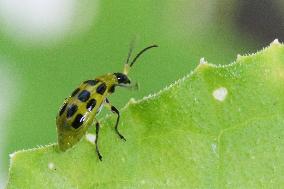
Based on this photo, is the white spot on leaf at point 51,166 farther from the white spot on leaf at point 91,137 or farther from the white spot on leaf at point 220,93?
the white spot on leaf at point 220,93

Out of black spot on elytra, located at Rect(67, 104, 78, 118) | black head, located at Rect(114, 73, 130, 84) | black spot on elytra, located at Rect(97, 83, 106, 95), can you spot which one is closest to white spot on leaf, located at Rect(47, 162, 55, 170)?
black spot on elytra, located at Rect(67, 104, 78, 118)

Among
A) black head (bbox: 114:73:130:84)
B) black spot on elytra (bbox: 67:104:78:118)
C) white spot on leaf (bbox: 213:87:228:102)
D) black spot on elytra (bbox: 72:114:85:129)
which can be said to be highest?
white spot on leaf (bbox: 213:87:228:102)

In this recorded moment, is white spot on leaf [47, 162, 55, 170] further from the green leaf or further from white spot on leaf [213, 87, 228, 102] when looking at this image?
white spot on leaf [213, 87, 228, 102]

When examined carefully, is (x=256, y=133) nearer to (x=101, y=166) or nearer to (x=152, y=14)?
(x=101, y=166)

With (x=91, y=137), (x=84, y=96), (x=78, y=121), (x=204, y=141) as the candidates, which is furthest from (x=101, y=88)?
(x=204, y=141)

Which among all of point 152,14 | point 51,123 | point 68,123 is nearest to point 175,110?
point 68,123

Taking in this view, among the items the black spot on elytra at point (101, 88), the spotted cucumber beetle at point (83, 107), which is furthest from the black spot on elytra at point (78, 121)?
the black spot on elytra at point (101, 88)

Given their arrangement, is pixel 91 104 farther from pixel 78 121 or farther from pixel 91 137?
pixel 91 137
